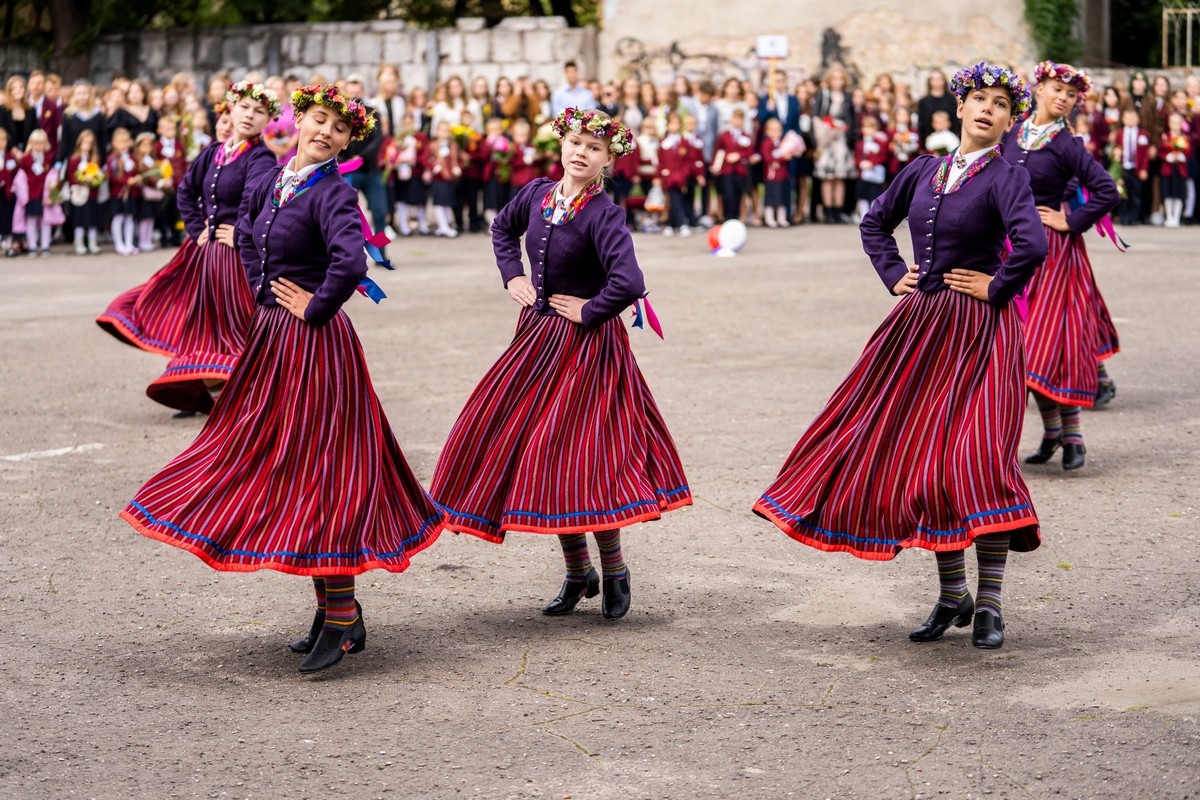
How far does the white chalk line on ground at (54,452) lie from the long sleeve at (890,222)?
14.4ft

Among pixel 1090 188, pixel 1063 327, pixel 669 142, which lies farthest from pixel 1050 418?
pixel 669 142

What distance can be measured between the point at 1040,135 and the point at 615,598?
361cm

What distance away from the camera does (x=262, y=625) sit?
5.70 meters

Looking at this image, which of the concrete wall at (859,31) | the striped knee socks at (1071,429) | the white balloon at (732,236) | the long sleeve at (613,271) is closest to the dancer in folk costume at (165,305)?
the long sleeve at (613,271)

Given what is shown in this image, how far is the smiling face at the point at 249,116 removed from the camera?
26.8ft

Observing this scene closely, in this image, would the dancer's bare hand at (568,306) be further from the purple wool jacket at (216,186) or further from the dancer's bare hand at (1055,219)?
the dancer's bare hand at (1055,219)

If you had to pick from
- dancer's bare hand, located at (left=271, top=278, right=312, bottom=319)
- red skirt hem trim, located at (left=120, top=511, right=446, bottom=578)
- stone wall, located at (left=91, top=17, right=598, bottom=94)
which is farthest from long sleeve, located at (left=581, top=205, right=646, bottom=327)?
stone wall, located at (left=91, top=17, right=598, bottom=94)

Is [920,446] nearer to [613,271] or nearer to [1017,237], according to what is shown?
[1017,237]

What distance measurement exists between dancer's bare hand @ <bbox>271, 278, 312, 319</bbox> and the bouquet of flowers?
1439 cm

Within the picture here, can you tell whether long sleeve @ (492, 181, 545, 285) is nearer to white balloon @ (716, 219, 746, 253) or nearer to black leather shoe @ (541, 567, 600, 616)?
black leather shoe @ (541, 567, 600, 616)

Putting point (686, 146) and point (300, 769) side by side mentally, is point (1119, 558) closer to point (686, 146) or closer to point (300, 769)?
point (300, 769)

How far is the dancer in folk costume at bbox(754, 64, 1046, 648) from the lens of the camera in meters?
5.26

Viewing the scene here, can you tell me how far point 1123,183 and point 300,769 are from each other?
17.6 meters

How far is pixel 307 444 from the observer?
5.22 meters
